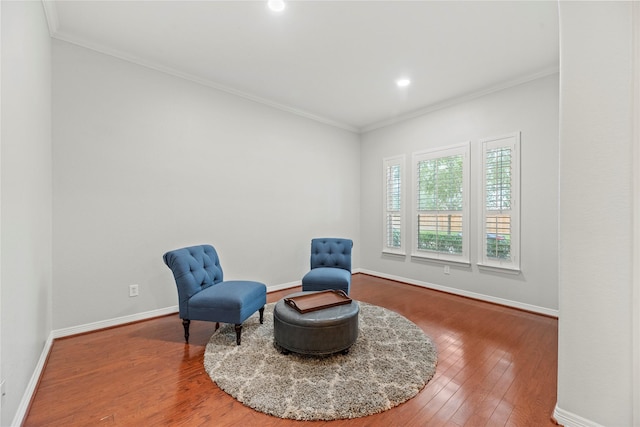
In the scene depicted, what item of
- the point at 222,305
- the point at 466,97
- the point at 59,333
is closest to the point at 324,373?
the point at 222,305

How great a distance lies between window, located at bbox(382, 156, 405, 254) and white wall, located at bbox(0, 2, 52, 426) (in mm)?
4725

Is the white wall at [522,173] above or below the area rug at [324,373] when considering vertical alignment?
above

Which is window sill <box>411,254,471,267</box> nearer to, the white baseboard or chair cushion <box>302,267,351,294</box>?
chair cushion <box>302,267,351,294</box>

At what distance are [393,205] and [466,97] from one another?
210 cm

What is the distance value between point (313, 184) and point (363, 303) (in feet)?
7.45

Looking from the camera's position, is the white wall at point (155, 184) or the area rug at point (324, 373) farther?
the white wall at point (155, 184)

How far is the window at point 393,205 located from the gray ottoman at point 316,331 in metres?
2.93

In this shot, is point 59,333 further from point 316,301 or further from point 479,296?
point 479,296

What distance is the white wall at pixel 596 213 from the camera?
153 cm

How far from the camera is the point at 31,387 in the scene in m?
1.94

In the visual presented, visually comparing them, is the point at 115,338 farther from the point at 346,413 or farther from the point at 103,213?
the point at 346,413

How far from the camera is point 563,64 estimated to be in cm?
177

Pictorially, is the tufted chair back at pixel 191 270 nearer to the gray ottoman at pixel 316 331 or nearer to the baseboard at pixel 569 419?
the gray ottoman at pixel 316 331

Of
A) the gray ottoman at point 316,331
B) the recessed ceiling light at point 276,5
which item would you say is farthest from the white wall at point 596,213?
the recessed ceiling light at point 276,5
